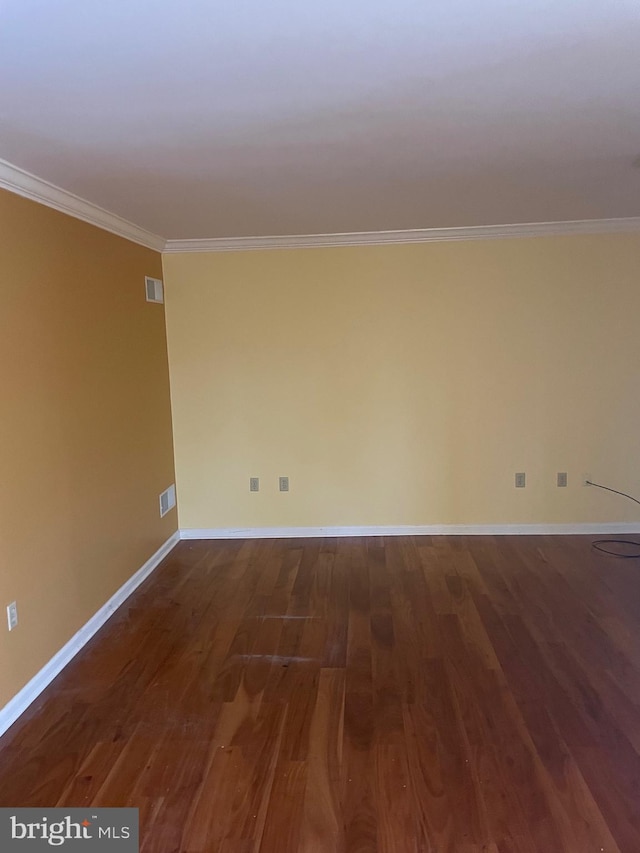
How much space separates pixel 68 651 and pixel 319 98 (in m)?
2.60

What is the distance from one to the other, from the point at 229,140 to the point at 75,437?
1.59m

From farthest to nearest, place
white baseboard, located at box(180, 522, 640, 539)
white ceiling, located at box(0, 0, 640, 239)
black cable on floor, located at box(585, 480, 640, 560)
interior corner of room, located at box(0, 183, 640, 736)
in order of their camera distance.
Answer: white baseboard, located at box(180, 522, 640, 539) → interior corner of room, located at box(0, 183, 640, 736) → black cable on floor, located at box(585, 480, 640, 560) → white ceiling, located at box(0, 0, 640, 239)

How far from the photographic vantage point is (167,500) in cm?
432

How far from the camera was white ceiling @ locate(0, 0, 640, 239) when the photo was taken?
1.41m

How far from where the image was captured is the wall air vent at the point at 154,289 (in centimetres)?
403

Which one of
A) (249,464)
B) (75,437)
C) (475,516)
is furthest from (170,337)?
(475,516)

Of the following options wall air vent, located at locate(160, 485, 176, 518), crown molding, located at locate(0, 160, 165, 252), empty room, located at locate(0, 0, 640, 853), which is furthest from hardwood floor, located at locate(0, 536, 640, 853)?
crown molding, located at locate(0, 160, 165, 252)

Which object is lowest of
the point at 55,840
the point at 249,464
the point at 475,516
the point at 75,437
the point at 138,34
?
the point at 55,840

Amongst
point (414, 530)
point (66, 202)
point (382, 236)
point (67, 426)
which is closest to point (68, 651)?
point (67, 426)

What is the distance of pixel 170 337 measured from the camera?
4.38m

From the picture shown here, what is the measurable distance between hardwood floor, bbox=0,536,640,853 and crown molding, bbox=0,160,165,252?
6.96ft

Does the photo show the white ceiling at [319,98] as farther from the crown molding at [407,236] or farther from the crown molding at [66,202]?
the crown molding at [407,236]

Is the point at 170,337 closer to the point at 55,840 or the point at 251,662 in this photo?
the point at 251,662

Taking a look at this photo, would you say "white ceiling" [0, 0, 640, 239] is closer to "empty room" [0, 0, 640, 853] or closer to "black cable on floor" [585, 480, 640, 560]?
"empty room" [0, 0, 640, 853]
